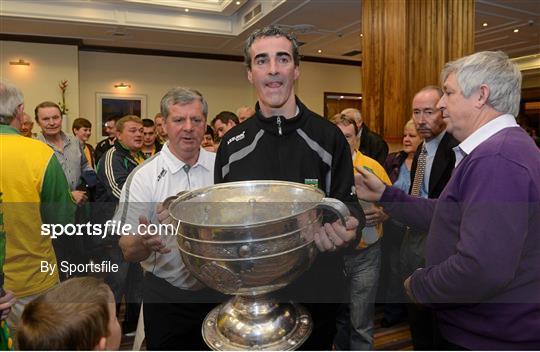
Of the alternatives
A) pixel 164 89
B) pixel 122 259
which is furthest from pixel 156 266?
pixel 164 89

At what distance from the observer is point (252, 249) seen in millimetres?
578

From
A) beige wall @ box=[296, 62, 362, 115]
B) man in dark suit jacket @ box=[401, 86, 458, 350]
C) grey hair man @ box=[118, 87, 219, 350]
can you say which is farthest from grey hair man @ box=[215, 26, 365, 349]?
beige wall @ box=[296, 62, 362, 115]

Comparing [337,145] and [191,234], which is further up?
[337,145]

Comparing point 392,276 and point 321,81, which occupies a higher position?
point 321,81

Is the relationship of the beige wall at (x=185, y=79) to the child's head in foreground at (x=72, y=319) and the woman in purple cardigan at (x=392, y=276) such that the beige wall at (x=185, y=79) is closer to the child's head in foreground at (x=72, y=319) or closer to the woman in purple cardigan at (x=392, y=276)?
the woman in purple cardigan at (x=392, y=276)

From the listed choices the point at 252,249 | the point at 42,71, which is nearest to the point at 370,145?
the point at 252,249

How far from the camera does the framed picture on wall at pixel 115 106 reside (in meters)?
8.15

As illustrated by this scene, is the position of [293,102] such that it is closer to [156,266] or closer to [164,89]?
[156,266]

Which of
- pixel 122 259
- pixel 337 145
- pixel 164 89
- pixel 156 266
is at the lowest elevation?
pixel 156 266

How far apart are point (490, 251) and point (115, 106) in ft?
27.0

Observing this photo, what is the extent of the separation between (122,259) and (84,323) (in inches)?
5.9

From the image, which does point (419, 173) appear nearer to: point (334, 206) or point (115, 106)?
point (334, 206)

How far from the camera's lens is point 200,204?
674 millimetres

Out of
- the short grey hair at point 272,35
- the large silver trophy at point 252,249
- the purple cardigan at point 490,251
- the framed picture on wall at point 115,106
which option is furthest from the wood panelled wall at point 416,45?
the framed picture on wall at point 115,106
